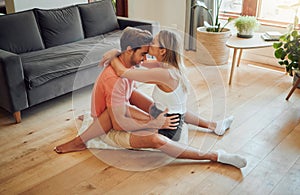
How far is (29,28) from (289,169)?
256 cm

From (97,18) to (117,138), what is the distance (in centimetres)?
195

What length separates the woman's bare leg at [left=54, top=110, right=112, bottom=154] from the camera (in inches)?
92.0

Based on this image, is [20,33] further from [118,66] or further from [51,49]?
[118,66]

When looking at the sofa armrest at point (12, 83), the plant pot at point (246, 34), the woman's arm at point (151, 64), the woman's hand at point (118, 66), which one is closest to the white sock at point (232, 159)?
the woman's arm at point (151, 64)

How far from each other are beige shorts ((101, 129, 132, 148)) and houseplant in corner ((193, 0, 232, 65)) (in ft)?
6.81

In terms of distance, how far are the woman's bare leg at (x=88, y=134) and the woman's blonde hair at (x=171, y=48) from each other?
1.92 feet

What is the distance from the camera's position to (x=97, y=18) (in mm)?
3814

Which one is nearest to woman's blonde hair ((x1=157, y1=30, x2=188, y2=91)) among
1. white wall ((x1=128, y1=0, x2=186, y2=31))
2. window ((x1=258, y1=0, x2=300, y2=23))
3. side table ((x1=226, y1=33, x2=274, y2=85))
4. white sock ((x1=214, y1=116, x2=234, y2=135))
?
white sock ((x1=214, y1=116, x2=234, y2=135))

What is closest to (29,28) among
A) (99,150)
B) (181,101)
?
(99,150)

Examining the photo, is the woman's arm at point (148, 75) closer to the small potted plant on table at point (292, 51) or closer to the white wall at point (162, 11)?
the small potted plant on table at point (292, 51)

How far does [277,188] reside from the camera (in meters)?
1.99

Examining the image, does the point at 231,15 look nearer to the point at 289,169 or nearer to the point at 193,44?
the point at 193,44

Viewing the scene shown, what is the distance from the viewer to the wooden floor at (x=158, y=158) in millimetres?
1997

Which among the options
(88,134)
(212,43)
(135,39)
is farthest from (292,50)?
(88,134)
